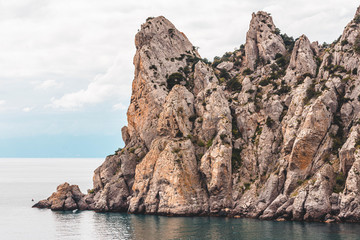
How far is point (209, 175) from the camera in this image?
93312 millimetres

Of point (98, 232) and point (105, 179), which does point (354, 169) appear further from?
point (105, 179)

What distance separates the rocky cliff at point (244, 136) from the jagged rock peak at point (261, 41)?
33 cm

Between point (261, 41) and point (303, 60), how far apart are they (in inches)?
960

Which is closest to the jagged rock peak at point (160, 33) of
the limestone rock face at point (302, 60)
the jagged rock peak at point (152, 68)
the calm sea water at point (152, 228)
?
the jagged rock peak at point (152, 68)

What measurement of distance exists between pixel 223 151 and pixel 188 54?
49.1 m

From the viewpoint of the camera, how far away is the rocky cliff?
269 ft

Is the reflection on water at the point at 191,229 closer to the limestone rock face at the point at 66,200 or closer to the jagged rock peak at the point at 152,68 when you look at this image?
the limestone rock face at the point at 66,200

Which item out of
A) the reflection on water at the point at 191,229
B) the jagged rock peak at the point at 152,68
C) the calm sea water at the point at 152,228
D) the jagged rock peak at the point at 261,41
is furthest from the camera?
the jagged rock peak at the point at 261,41

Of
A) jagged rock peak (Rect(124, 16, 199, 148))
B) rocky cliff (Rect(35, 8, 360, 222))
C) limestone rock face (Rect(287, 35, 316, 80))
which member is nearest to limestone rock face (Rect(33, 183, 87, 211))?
rocky cliff (Rect(35, 8, 360, 222))

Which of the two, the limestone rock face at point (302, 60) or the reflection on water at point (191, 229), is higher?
the limestone rock face at point (302, 60)

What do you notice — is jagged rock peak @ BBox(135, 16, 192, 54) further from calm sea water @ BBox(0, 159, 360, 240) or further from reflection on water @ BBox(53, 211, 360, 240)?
reflection on water @ BBox(53, 211, 360, 240)

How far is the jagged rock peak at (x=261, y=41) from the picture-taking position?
123 metres

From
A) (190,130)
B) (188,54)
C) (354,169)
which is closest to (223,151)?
(190,130)

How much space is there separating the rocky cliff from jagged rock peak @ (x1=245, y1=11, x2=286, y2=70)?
0.33m
